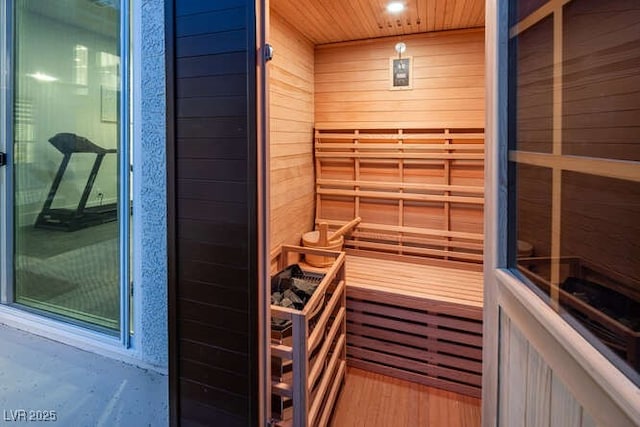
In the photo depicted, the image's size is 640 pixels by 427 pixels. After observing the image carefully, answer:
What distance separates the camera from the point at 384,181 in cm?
319

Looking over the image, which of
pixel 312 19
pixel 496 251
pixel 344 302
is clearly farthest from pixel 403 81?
pixel 496 251

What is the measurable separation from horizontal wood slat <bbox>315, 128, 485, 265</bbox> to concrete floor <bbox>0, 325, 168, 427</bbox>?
6.29ft

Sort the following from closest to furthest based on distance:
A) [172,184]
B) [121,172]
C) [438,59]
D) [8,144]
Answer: [172,184] < [121,172] < [8,144] < [438,59]

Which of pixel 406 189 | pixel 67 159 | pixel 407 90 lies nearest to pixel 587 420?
pixel 67 159

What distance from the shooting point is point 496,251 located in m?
1.09

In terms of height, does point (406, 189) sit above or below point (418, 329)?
above

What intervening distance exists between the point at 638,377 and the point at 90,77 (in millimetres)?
1944

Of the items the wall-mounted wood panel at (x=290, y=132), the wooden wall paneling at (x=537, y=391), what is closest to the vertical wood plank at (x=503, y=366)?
the wooden wall paneling at (x=537, y=391)

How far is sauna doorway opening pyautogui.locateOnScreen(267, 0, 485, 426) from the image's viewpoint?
235 centimetres

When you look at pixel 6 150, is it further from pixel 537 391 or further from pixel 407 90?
pixel 407 90

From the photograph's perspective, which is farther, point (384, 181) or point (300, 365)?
point (384, 181)

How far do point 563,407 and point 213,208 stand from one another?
1095mm

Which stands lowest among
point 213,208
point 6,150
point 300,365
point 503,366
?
point 300,365

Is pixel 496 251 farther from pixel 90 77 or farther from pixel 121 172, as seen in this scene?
pixel 90 77
